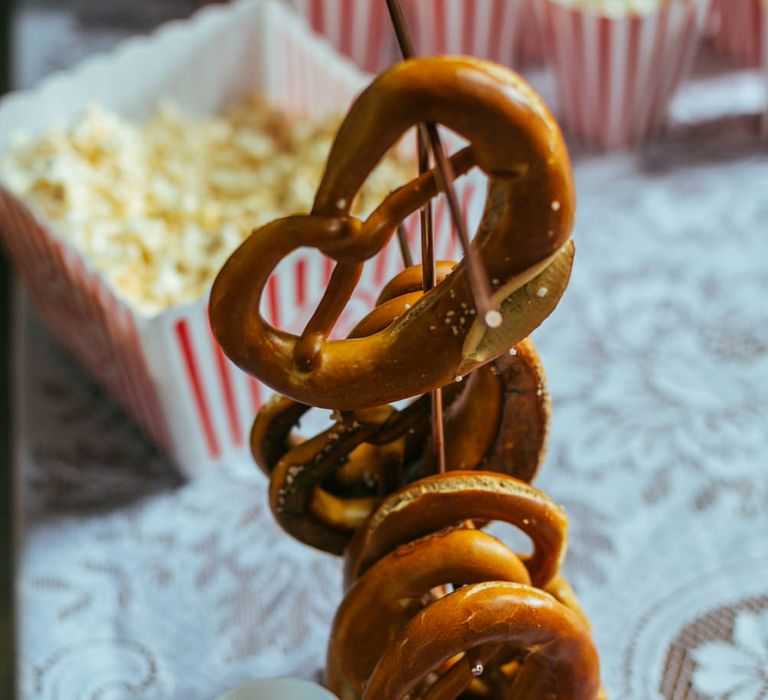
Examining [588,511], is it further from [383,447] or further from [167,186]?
[167,186]

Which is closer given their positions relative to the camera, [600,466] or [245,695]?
[245,695]

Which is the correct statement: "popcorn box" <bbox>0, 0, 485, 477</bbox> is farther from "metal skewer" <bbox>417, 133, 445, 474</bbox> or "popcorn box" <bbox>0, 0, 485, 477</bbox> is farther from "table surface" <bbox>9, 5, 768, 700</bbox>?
"metal skewer" <bbox>417, 133, 445, 474</bbox>

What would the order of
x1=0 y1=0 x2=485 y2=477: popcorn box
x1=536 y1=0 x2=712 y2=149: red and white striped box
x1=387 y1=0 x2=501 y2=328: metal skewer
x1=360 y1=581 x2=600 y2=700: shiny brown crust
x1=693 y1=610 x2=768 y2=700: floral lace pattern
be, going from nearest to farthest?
x1=387 y1=0 x2=501 y2=328: metal skewer → x1=360 y1=581 x2=600 y2=700: shiny brown crust → x1=693 y1=610 x2=768 y2=700: floral lace pattern → x1=0 y1=0 x2=485 y2=477: popcorn box → x1=536 y1=0 x2=712 y2=149: red and white striped box

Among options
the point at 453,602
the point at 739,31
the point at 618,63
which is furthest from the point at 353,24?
the point at 453,602

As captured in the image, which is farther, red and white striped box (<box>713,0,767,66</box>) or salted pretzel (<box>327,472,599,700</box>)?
red and white striped box (<box>713,0,767,66</box>)

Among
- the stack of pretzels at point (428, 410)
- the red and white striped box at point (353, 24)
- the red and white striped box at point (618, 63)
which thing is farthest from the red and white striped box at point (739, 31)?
the stack of pretzels at point (428, 410)

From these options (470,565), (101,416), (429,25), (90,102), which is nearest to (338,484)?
(470,565)

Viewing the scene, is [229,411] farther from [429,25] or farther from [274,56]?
[429,25]

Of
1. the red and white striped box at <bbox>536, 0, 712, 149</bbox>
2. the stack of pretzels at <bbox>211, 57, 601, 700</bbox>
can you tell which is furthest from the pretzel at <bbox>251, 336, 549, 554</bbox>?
the red and white striped box at <bbox>536, 0, 712, 149</bbox>
